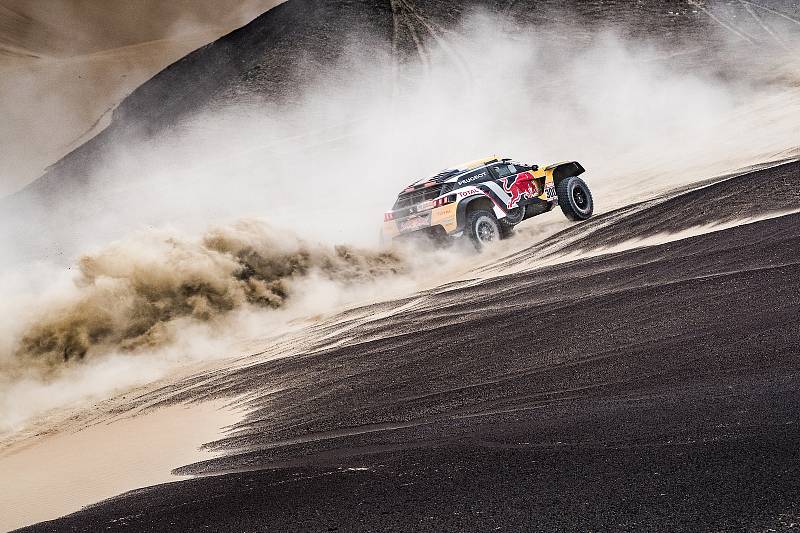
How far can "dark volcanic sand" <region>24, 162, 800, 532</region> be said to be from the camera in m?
3.75

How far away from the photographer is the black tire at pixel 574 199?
51.3 feet

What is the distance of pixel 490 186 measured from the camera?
14578mm

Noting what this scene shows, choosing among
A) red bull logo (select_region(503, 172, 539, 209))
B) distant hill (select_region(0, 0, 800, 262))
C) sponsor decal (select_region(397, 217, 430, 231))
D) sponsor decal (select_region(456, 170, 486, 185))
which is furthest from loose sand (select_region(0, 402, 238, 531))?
distant hill (select_region(0, 0, 800, 262))

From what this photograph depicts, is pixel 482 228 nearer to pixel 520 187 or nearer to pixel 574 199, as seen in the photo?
pixel 520 187

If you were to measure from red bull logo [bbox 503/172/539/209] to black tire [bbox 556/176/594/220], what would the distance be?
524 millimetres

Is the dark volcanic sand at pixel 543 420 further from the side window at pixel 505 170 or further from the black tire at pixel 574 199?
the black tire at pixel 574 199

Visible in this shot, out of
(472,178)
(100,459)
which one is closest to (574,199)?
(472,178)

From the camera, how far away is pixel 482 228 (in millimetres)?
14430

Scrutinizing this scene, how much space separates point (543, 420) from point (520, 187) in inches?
413

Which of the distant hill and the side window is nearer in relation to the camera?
the side window

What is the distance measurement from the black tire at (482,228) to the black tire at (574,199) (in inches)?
65.4

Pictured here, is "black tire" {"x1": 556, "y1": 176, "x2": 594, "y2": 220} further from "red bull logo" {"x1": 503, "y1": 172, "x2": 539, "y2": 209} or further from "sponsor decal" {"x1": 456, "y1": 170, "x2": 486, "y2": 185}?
"sponsor decal" {"x1": 456, "y1": 170, "x2": 486, "y2": 185}

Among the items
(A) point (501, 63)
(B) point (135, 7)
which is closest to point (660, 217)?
(A) point (501, 63)

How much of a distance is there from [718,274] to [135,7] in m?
65.2
